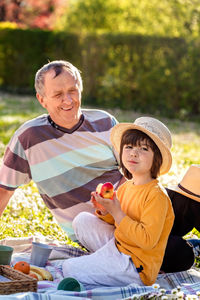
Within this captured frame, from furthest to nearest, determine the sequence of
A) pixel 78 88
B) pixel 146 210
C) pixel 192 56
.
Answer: pixel 192 56 → pixel 78 88 → pixel 146 210

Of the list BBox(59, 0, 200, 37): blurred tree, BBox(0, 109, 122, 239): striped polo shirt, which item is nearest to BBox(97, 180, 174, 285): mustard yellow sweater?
BBox(0, 109, 122, 239): striped polo shirt

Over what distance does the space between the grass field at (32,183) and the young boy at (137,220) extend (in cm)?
137

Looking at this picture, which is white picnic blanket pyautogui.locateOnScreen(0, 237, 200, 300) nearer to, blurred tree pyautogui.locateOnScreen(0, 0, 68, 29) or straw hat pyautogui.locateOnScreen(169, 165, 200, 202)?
straw hat pyautogui.locateOnScreen(169, 165, 200, 202)

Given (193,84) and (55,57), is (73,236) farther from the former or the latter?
(55,57)

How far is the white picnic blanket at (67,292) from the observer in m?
3.59

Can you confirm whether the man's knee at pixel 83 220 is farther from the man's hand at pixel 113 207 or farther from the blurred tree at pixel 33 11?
the blurred tree at pixel 33 11

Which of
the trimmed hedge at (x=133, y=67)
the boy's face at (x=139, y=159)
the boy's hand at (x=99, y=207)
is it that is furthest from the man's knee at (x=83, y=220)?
the trimmed hedge at (x=133, y=67)

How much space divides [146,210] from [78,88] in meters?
1.28

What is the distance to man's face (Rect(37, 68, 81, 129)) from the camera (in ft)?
15.1

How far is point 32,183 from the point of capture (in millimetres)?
7605

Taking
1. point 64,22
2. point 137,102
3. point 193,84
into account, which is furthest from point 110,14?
point 193,84

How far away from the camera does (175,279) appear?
4285 millimetres

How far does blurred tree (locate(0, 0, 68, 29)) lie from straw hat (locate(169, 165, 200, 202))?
3265cm

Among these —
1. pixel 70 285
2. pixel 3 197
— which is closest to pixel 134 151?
pixel 70 285
